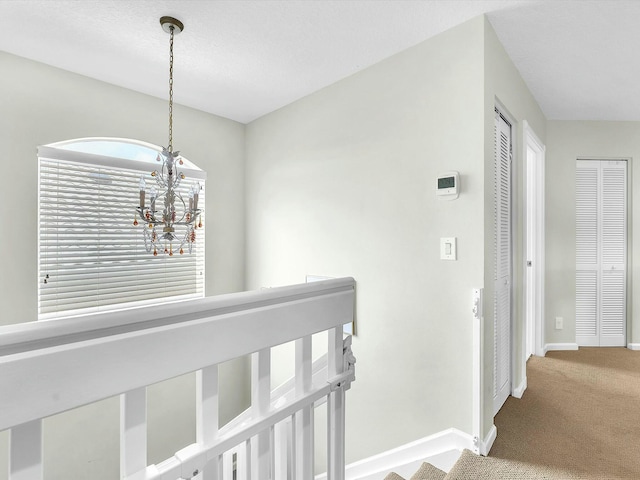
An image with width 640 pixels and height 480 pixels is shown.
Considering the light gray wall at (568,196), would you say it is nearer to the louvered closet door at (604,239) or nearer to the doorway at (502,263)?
the louvered closet door at (604,239)

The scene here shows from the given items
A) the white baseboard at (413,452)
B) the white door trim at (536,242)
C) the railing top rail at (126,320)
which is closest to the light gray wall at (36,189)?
the white baseboard at (413,452)

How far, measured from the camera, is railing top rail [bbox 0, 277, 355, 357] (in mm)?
415

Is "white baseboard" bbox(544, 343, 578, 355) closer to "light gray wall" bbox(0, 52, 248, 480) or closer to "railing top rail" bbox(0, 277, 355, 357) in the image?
"light gray wall" bbox(0, 52, 248, 480)

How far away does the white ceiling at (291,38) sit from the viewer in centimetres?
186

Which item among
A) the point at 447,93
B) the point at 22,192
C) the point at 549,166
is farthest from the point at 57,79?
the point at 549,166

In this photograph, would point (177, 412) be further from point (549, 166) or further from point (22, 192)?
point (549, 166)

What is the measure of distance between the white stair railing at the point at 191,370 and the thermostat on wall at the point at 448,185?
1313 mm

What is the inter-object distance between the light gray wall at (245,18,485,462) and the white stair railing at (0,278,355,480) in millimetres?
1312

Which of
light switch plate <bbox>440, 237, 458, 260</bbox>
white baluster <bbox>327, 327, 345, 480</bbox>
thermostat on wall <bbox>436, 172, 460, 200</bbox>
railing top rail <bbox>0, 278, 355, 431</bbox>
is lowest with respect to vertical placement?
white baluster <bbox>327, 327, 345, 480</bbox>

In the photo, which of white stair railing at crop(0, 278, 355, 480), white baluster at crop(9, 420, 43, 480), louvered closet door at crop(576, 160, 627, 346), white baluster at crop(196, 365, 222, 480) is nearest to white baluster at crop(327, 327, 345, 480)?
white stair railing at crop(0, 278, 355, 480)

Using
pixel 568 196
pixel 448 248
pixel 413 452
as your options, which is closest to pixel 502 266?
pixel 448 248

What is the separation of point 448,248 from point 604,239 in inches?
112

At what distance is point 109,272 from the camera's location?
2771mm

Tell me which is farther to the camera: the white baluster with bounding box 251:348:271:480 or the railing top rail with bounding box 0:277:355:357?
the white baluster with bounding box 251:348:271:480
